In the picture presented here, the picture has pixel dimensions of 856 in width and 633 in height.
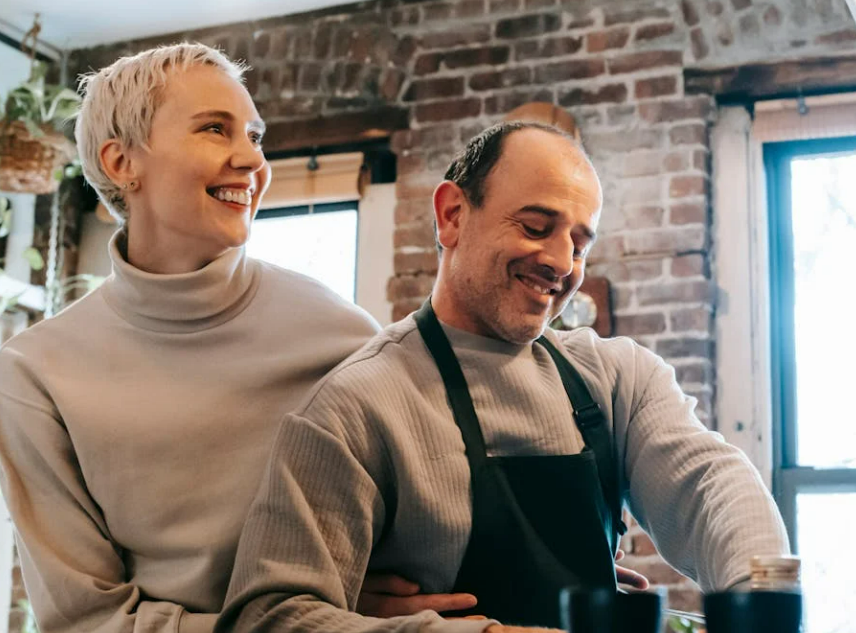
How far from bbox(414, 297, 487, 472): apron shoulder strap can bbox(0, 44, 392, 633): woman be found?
244mm

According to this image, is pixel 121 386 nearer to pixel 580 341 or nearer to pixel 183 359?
pixel 183 359

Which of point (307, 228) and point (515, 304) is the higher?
point (307, 228)

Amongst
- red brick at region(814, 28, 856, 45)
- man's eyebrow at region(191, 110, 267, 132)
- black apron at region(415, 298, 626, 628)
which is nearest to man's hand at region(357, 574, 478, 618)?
black apron at region(415, 298, 626, 628)

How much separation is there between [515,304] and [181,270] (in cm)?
59

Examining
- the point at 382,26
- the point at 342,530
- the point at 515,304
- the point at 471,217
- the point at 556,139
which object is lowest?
the point at 342,530

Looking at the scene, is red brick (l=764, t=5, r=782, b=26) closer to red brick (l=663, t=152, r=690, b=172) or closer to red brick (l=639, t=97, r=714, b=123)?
red brick (l=639, t=97, r=714, b=123)

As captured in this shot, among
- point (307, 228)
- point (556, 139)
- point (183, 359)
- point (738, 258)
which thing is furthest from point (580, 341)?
point (307, 228)

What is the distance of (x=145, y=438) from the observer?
6.27ft

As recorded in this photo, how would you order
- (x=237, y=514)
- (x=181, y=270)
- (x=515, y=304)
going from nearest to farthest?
(x=515, y=304)
(x=237, y=514)
(x=181, y=270)

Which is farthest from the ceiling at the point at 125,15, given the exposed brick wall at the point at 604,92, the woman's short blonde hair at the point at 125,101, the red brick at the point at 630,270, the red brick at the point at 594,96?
the woman's short blonde hair at the point at 125,101

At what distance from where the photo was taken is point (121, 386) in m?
1.95

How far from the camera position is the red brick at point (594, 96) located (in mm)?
4113

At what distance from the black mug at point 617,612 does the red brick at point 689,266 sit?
2889mm

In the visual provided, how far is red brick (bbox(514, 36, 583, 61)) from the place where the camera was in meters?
4.22
